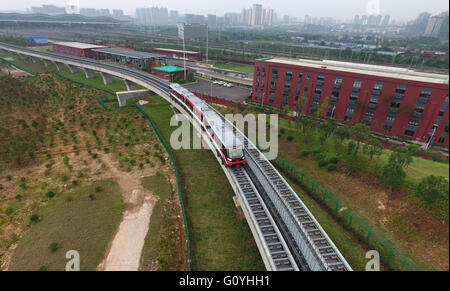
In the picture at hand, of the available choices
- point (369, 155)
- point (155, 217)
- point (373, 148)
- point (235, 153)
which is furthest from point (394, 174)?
point (155, 217)

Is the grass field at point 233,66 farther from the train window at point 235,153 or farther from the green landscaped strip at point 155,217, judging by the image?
the train window at point 235,153

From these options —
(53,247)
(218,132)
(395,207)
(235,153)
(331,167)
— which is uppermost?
(218,132)

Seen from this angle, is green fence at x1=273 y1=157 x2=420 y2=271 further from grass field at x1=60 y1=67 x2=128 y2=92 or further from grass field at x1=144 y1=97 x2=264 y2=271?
grass field at x1=60 y1=67 x2=128 y2=92

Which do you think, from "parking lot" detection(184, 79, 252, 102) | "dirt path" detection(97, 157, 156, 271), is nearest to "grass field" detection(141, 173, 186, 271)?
"dirt path" detection(97, 157, 156, 271)

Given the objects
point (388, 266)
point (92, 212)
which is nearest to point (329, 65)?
point (388, 266)

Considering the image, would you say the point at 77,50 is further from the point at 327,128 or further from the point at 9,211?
the point at 327,128
